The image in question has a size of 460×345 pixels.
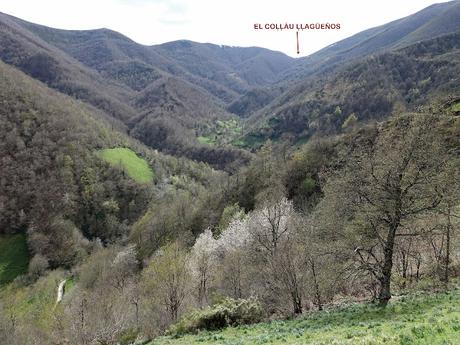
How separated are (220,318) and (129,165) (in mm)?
169466

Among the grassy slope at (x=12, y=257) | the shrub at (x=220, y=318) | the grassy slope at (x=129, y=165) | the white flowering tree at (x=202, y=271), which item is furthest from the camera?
the grassy slope at (x=129, y=165)

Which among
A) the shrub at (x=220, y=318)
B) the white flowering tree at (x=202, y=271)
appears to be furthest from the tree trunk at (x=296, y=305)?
the white flowering tree at (x=202, y=271)

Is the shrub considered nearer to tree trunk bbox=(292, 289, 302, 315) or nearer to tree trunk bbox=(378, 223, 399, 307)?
tree trunk bbox=(292, 289, 302, 315)

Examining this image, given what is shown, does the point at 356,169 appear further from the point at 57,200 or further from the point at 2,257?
the point at 57,200

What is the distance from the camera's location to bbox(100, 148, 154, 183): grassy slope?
182 meters

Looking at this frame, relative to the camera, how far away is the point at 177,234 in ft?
312

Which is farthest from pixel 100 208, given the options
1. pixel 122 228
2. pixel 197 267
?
pixel 197 267

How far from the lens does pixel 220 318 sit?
2788 centimetres

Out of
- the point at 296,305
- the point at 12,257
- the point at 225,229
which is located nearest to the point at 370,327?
the point at 296,305

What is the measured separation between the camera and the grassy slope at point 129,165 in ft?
599

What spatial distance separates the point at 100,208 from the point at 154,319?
132 meters

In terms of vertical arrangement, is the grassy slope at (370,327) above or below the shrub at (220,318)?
above

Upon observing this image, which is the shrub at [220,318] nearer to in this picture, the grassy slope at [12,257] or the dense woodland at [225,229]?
the dense woodland at [225,229]

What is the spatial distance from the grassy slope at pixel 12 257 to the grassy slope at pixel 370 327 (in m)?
109
